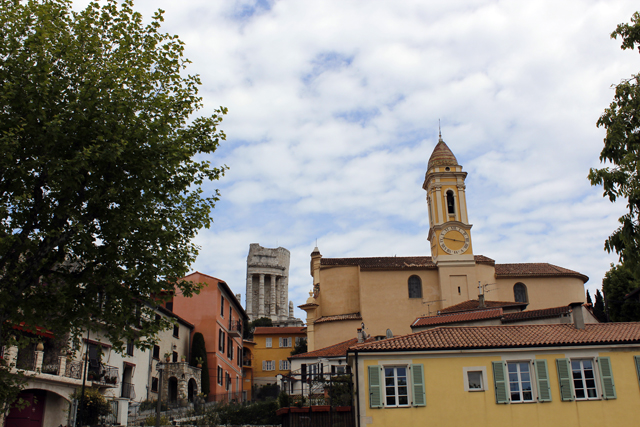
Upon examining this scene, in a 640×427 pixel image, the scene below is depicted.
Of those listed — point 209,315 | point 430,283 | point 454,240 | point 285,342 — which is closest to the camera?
point 209,315

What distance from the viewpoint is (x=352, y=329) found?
48.5m

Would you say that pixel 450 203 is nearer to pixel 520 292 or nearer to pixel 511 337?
pixel 520 292

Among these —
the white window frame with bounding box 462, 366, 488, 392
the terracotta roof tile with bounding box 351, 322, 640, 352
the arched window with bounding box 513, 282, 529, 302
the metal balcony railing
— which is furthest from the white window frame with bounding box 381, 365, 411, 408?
the arched window with bounding box 513, 282, 529, 302

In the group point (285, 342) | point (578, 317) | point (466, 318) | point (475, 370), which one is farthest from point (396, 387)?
point (285, 342)

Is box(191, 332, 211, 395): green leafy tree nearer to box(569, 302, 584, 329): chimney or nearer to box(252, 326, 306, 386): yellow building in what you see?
box(252, 326, 306, 386): yellow building

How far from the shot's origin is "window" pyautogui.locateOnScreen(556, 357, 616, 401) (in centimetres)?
2033

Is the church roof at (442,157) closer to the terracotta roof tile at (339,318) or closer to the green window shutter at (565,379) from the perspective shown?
the terracotta roof tile at (339,318)

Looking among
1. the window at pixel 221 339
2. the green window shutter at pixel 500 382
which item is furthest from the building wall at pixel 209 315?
the green window shutter at pixel 500 382

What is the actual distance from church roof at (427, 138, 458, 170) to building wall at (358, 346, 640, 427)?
35.8 metres

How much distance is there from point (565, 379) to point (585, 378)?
790 millimetres

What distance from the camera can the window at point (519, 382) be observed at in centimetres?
2044

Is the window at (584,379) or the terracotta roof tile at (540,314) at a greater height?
the terracotta roof tile at (540,314)

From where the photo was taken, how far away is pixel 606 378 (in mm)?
20453

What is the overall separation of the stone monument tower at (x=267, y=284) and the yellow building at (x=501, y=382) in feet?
358
